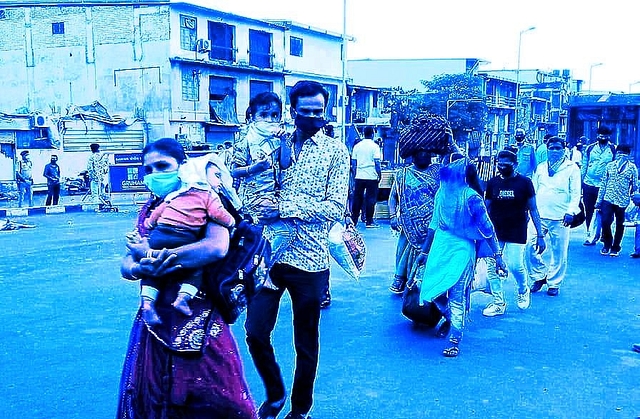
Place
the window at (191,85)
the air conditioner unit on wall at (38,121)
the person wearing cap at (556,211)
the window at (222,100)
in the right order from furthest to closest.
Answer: the window at (222,100) → the window at (191,85) → the air conditioner unit on wall at (38,121) → the person wearing cap at (556,211)

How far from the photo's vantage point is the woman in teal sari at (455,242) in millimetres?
5496

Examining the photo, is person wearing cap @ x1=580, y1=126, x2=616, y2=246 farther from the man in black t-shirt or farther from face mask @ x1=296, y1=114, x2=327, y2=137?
face mask @ x1=296, y1=114, x2=327, y2=137

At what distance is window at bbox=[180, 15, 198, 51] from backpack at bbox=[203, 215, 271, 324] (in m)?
30.0

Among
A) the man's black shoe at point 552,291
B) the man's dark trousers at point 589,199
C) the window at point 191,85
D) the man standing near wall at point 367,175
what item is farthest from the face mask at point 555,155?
the window at point 191,85

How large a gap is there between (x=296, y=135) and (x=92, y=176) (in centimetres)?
1534

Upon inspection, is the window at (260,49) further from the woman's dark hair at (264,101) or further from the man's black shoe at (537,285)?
the woman's dark hair at (264,101)

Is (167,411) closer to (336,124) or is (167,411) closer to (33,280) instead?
(33,280)

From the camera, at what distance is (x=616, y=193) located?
10641mm

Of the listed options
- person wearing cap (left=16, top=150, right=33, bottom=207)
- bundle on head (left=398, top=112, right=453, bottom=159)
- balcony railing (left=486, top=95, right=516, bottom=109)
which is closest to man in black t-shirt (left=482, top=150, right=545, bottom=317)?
bundle on head (left=398, top=112, right=453, bottom=159)

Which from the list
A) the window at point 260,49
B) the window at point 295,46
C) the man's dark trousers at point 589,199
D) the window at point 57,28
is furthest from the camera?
the window at point 295,46

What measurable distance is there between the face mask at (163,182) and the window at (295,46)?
1442 inches

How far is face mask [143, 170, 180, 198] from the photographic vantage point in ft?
9.61

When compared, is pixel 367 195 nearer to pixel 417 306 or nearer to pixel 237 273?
pixel 417 306

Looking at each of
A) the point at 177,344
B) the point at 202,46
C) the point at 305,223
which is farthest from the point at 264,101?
the point at 202,46
